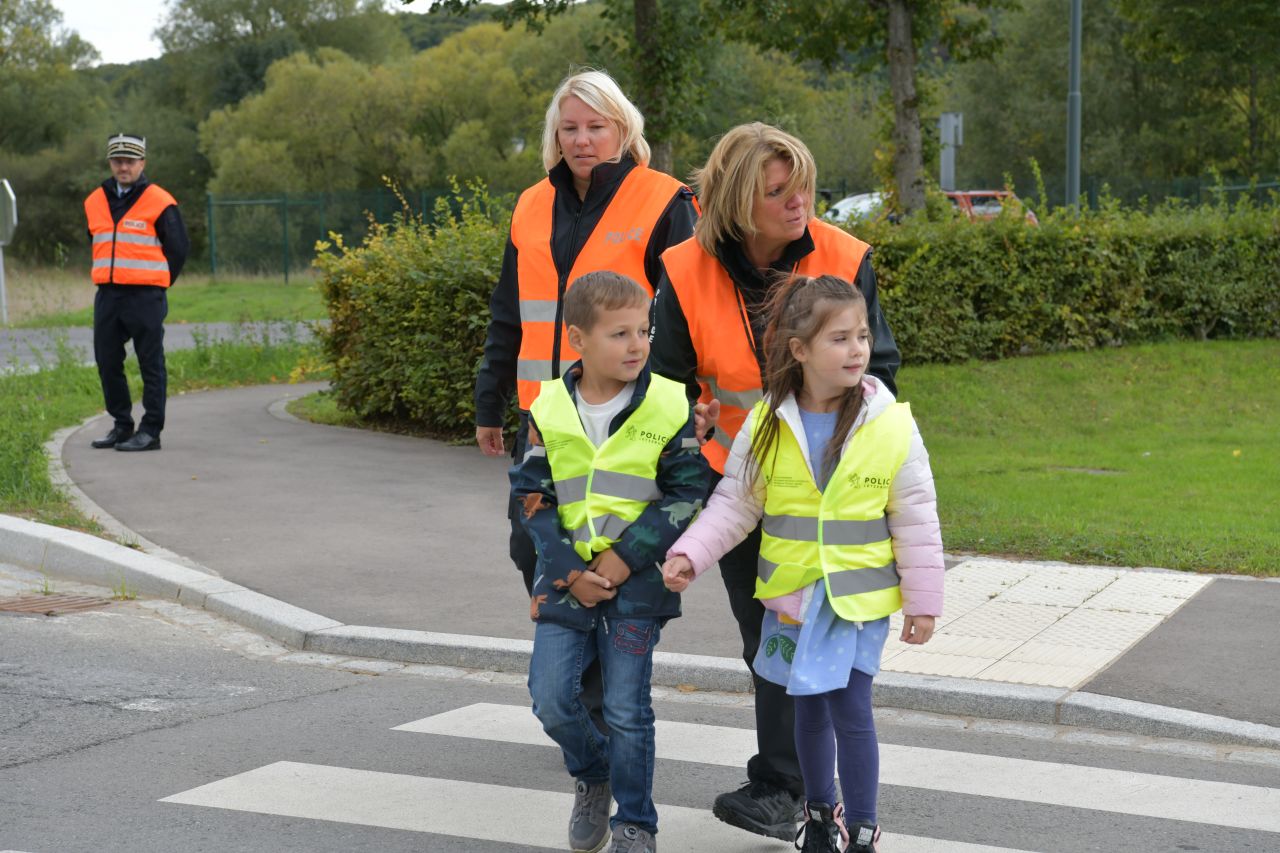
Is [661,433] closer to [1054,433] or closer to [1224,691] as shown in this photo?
[1224,691]

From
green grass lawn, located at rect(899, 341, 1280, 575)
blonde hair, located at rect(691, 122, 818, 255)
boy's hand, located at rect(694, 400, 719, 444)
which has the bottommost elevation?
green grass lawn, located at rect(899, 341, 1280, 575)

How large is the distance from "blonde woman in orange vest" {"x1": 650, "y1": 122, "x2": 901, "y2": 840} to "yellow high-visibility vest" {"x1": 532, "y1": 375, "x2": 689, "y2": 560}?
292mm

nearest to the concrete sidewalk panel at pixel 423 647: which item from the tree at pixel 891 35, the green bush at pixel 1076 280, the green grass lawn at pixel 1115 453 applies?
the green grass lawn at pixel 1115 453

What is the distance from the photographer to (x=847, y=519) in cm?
369

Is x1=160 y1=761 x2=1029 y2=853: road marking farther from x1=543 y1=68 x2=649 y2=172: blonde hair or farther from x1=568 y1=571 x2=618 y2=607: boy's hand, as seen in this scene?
x1=543 y1=68 x2=649 y2=172: blonde hair

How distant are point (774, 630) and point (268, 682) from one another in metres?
2.85

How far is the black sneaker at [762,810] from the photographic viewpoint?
164 inches

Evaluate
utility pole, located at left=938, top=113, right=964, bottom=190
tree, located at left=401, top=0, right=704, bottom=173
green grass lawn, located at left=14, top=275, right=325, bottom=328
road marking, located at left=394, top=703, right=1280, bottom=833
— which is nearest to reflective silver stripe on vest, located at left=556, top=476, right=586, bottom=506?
road marking, located at left=394, top=703, right=1280, bottom=833

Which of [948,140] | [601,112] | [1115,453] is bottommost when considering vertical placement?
[1115,453]

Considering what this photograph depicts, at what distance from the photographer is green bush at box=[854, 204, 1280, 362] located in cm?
1425

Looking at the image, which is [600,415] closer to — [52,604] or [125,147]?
[52,604]

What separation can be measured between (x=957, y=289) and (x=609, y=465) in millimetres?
11338

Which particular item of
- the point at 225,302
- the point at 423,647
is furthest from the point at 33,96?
the point at 423,647

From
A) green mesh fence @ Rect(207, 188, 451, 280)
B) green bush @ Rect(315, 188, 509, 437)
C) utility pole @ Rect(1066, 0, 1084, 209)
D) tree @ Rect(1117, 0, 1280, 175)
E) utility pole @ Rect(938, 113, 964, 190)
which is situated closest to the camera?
green bush @ Rect(315, 188, 509, 437)
